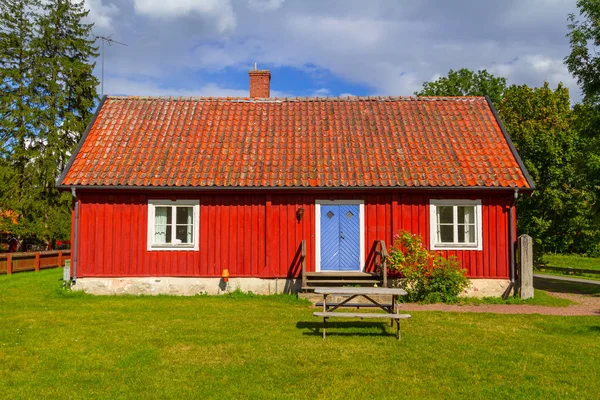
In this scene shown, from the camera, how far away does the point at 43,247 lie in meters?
32.9

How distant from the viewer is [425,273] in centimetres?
1371

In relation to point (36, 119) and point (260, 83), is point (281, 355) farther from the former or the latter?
point (36, 119)

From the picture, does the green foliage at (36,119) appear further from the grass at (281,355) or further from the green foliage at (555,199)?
the green foliage at (555,199)

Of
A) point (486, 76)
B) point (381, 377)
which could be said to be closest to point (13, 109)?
point (381, 377)

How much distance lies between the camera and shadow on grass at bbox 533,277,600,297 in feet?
55.8

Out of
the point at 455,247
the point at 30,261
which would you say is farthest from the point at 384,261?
the point at 30,261

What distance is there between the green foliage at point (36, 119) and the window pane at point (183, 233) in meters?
17.4

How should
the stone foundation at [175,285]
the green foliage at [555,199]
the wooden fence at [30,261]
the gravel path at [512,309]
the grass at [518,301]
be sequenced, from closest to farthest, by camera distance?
1. the gravel path at [512,309]
2. the grass at [518,301]
3. the stone foundation at [175,285]
4. the wooden fence at [30,261]
5. the green foliage at [555,199]

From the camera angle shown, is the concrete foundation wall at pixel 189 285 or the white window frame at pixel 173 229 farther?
the white window frame at pixel 173 229

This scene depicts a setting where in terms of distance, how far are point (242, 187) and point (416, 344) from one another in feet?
23.5

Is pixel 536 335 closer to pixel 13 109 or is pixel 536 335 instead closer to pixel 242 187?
pixel 242 187

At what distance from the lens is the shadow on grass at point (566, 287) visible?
55.8 ft

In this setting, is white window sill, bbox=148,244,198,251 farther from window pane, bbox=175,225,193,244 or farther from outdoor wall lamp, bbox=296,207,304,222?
outdoor wall lamp, bbox=296,207,304,222

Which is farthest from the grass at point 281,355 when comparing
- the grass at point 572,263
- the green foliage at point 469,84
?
the green foliage at point 469,84
